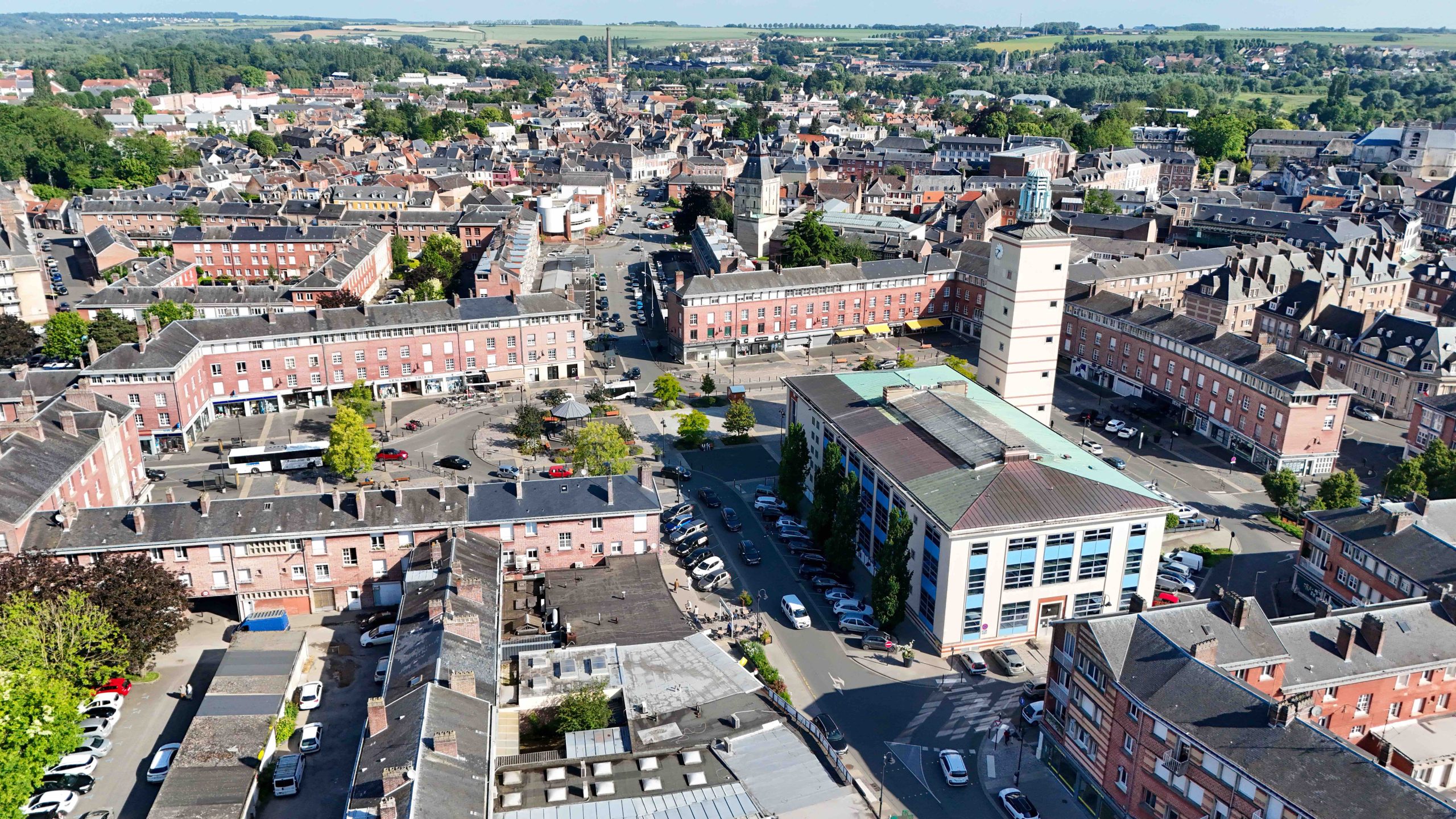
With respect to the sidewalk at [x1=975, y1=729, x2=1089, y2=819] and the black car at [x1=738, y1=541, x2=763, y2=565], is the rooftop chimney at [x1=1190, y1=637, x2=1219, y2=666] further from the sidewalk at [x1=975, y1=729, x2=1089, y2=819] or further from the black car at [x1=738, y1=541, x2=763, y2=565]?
the black car at [x1=738, y1=541, x2=763, y2=565]

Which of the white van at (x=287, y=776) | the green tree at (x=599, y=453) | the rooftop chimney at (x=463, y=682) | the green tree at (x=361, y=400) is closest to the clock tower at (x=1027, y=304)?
the green tree at (x=599, y=453)

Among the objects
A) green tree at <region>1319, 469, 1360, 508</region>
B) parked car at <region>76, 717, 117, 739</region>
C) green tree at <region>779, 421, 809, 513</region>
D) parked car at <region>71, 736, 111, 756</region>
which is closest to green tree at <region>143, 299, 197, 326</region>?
parked car at <region>76, 717, 117, 739</region>

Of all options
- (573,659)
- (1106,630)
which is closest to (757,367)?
(573,659)

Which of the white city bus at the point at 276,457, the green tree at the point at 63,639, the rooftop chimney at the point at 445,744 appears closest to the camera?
the rooftop chimney at the point at 445,744

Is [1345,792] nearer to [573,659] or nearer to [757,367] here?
[573,659]

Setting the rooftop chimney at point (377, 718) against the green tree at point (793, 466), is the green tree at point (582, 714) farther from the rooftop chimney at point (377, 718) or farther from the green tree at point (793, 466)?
the green tree at point (793, 466)

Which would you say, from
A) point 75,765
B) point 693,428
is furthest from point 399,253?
point 75,765

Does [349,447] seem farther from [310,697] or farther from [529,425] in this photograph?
[310,697]
